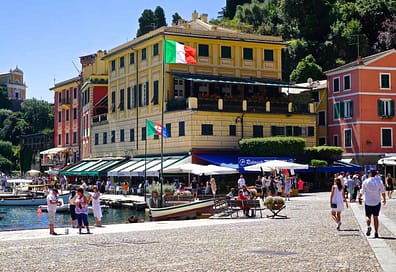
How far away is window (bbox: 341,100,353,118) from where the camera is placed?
62.7 meters

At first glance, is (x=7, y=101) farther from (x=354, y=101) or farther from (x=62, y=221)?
(x=62, y=221)

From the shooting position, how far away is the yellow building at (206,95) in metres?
54.9

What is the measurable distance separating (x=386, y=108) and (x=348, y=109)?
347 centimetres

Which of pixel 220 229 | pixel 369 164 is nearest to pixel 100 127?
pixel 369 164

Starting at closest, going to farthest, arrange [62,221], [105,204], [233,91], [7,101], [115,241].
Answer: [115,241], [62,221], [105,204], [233,91], [7,101]

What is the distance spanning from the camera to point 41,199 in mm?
55250

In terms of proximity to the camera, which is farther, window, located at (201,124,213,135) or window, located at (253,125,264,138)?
window, located at (253,125,264,138)

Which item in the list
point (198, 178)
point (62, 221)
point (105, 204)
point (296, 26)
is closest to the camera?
point (62, 221)

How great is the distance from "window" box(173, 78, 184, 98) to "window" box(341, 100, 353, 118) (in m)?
16.3

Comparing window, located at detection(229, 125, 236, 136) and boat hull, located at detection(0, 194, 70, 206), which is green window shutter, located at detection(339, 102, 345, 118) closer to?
window, located at detection(229, 125, 236, 136)

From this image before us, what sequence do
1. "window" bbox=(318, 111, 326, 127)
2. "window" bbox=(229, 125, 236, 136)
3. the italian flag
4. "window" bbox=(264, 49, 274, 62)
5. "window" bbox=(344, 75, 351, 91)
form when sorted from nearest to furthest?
the italian flag, "window" bbox=(229, 125, 236, 136), "window" bbox=(264, 49, 274, 62), "window" bbox=(344, 75, 351, 91), "window" bbox=(318, 111, 326, 127)

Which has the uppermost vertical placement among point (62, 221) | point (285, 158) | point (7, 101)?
point (7, 101)

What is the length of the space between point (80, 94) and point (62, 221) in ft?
155

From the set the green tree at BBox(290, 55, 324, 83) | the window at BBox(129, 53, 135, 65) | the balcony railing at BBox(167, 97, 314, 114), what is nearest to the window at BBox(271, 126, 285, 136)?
the balcony railing at BBox(167, 97, 314, 114)
